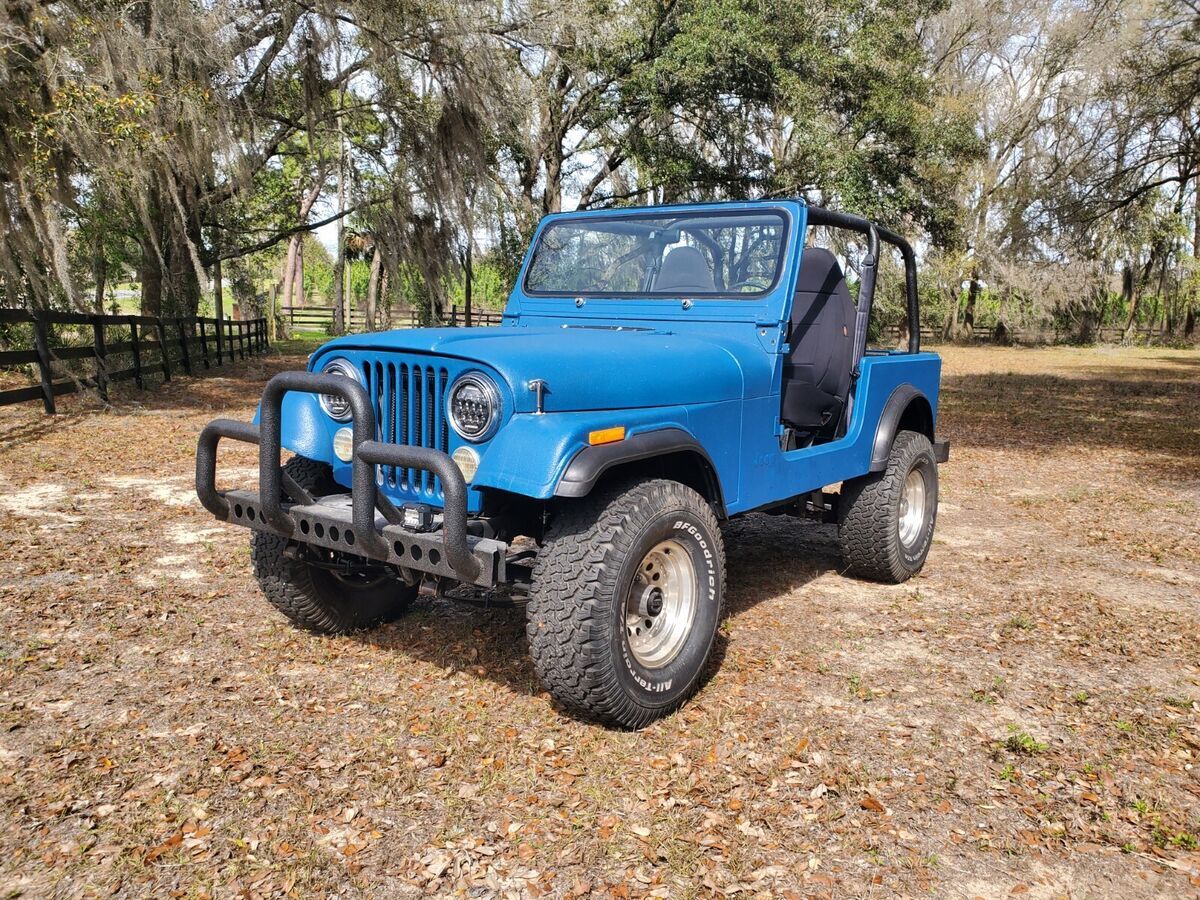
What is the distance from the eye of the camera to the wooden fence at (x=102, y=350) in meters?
10.5

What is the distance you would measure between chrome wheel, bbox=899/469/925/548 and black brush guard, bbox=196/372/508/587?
11.5ft

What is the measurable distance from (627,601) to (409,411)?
1087 millimetres

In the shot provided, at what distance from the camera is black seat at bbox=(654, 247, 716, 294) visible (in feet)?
14.9

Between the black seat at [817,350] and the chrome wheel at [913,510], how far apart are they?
1038 millimetres

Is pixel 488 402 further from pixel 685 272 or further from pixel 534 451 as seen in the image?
pixel 685 272

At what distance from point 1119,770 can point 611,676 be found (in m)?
1.90

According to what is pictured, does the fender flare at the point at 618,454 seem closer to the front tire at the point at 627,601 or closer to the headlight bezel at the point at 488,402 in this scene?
the front tire at the point at 627,601

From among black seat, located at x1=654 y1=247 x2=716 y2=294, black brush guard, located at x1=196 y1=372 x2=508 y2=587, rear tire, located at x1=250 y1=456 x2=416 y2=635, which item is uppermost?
black seat, located at x1=654 y1=247 x2=716 y2=294

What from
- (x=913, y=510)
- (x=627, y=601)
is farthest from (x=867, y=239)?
(x=627, y=601)

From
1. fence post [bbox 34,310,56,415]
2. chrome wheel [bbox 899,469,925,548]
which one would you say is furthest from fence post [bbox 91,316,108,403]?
chrome wheel [bbox 899,469,925,548]

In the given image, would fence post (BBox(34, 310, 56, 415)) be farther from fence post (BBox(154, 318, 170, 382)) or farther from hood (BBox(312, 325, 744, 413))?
hood (BBox(312, 325, 744, 413))

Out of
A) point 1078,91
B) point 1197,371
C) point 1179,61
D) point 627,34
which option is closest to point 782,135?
point 627,34

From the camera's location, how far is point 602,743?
132 inches

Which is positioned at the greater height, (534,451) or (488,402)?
(488,402)
